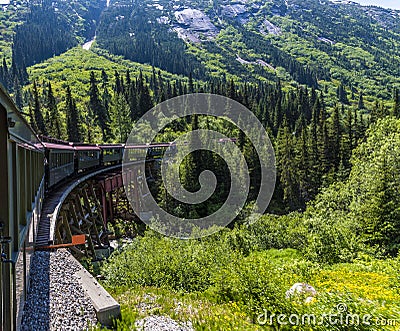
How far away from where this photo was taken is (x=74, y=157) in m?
25.2

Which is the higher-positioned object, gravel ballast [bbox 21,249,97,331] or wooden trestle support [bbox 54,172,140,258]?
gravel ballast [bbox 21,249,97,331]

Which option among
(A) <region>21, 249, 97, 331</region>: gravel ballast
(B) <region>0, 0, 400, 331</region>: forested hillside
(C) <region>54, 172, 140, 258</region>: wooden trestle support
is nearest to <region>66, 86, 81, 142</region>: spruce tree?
(B) <region>0, 0, 400, 331</region>: forested hillside

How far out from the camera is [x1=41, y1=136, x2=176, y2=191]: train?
16750mm

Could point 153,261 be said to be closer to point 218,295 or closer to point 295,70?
point 218,295

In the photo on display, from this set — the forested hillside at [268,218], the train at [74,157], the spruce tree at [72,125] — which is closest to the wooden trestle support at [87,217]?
the train at [74,157]

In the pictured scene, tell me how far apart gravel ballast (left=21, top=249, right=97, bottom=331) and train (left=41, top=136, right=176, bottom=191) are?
7.67 metres

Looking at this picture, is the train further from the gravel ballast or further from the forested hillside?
the gravel ballast

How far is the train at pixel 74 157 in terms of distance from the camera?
1675 centimetres

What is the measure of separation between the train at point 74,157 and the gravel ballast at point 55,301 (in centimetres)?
767

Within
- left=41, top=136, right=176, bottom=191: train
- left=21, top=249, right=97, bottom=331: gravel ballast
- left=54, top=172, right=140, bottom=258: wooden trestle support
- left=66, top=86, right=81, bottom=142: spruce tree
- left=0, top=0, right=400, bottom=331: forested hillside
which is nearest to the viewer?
left=21, top=249, right=97, bottom=331: gravel ballast

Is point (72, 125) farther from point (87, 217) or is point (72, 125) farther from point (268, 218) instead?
point (268, 218)

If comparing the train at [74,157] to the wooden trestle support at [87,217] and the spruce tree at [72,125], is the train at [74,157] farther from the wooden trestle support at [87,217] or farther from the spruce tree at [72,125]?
the spruce tree at [72,125]

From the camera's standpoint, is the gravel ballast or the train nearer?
the gravel ballast

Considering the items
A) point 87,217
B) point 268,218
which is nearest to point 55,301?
point 87,217
